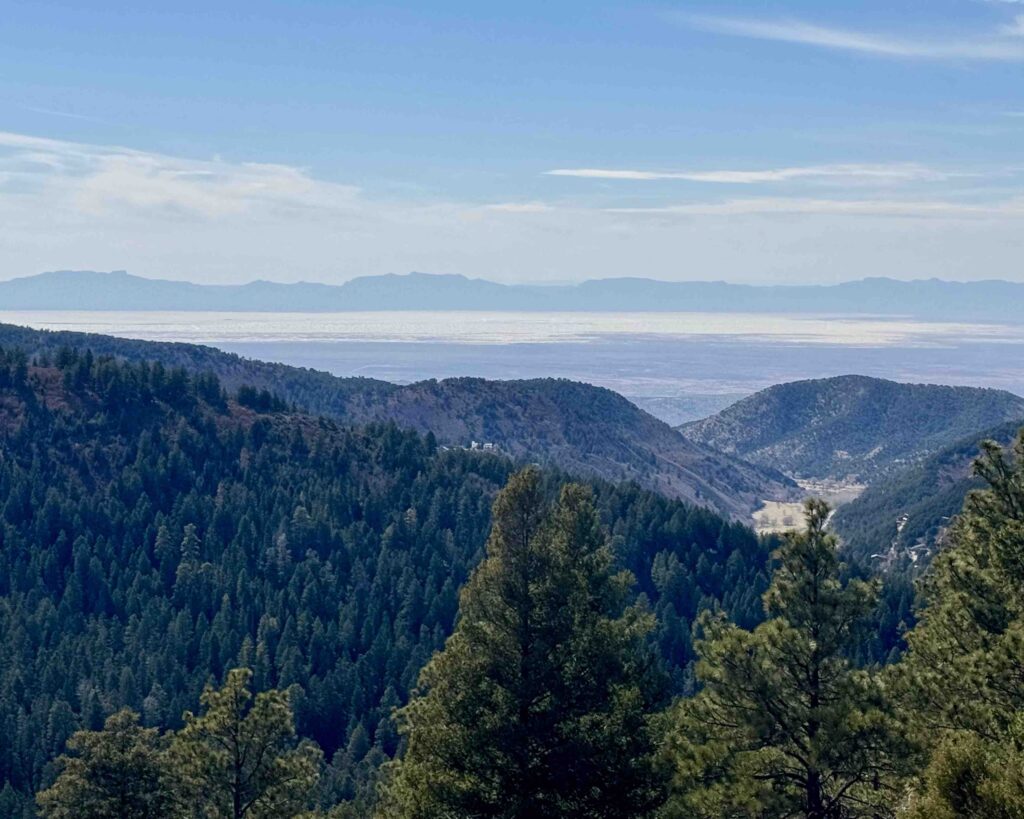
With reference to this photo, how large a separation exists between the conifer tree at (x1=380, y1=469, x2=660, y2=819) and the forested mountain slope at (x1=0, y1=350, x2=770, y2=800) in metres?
47.4

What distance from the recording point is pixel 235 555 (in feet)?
377

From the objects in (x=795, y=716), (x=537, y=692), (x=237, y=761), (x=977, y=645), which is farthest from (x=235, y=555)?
(x=795, y=716)

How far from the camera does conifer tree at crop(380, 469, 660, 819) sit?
2625 cm

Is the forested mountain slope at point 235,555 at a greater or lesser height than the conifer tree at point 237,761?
lesser

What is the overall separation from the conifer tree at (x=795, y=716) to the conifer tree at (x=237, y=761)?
44.8 feet

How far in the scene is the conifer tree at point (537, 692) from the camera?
→ 26.2 meters

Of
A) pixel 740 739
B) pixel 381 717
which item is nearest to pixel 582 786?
pixel 740 739

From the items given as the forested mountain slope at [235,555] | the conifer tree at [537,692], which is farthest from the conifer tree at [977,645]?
the forested mountain slope at [235,555]

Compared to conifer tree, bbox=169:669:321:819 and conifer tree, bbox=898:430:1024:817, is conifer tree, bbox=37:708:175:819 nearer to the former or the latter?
conifer tree, bbox=169:669:321:819

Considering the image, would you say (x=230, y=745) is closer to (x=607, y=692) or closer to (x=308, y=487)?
(x=607, y=692)

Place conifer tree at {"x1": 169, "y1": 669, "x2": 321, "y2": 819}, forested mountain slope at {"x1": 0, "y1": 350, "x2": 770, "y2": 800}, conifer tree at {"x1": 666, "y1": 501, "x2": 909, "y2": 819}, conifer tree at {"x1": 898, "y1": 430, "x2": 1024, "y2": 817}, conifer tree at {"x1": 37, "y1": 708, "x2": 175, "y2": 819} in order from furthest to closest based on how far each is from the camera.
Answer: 1. forested mountain slope at {"x1": 0, "y1": 350, "x2": 770, "y2": 800}
2. conifer tree at {"x1": 169, "y1": 669, "x2": 321, "y2": 819}
3. conifer tree at {"x1": 37, "y1": 708, "x2": 175, "y2": 819}
4. conifer tree at {"x1": 666, "y1": 501, "x2": 909, "y2": 819}
5. conifer tree at {"x1": 898, "y1": 430, "x2": 1024, "y2": 817}

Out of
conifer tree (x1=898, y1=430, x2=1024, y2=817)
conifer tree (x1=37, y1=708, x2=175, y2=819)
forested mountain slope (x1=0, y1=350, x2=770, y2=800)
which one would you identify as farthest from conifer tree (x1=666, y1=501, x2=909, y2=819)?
forested mountain slope (x1=0, y1=350, x2=770, y2=800)

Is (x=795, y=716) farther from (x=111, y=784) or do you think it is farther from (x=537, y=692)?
A: (x=111, y=784)

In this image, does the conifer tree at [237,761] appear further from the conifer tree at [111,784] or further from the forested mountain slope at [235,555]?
the forested mountain slope at [235,555]
